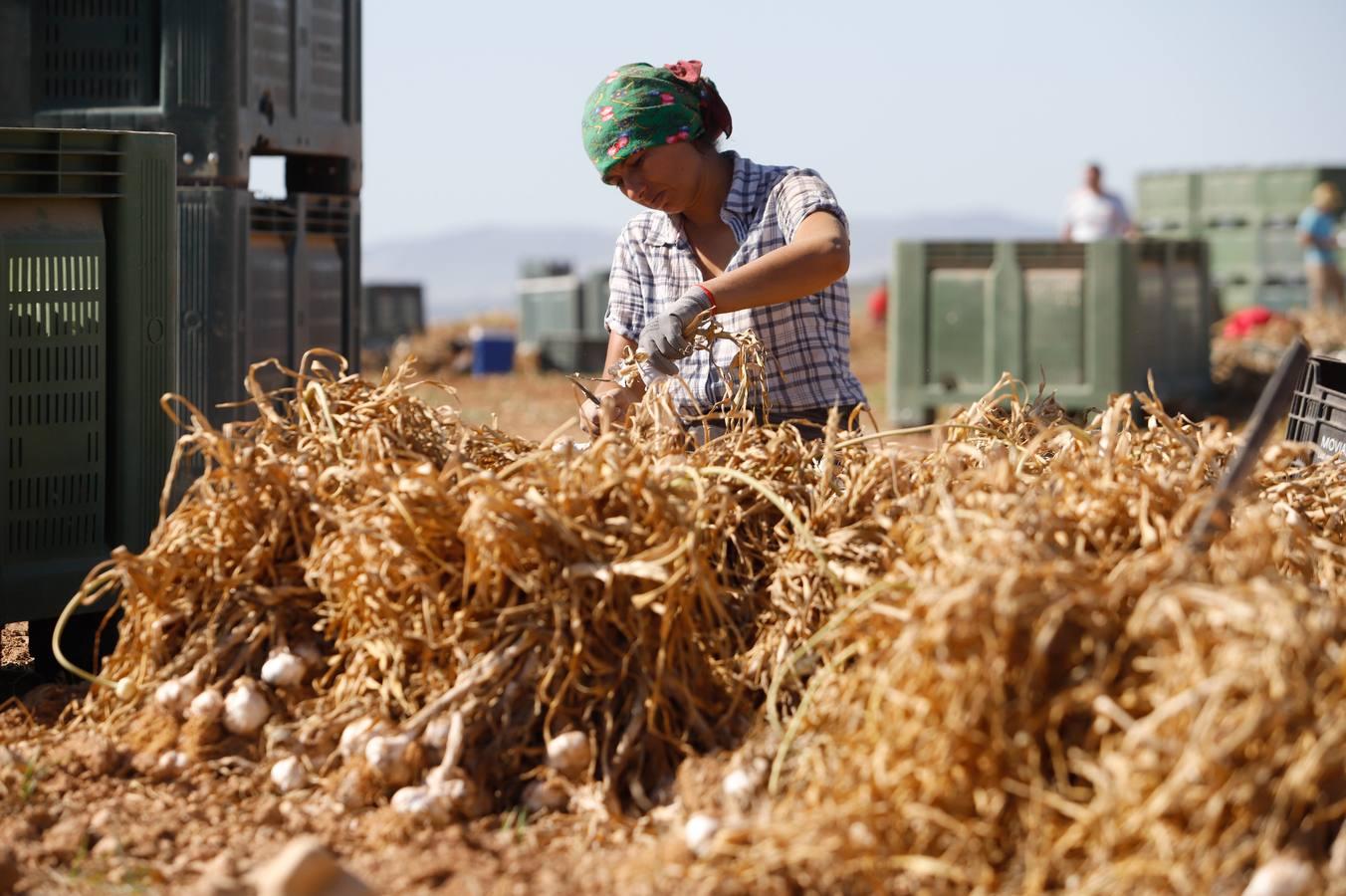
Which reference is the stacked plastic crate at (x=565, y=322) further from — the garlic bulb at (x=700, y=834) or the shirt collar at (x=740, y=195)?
the garlic bulb at (x=700, y=834)

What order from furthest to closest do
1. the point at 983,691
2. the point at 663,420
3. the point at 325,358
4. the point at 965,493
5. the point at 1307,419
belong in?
the point at 325,358 → the point at 1307,419 → the point at 663,420 → the point at 965,493 → the point at 983,691

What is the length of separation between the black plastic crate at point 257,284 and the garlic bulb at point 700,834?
11.5 feet

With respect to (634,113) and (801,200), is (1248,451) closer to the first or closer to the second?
(801,200)

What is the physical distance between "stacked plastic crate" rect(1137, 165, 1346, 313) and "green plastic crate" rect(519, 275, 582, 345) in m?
7.45

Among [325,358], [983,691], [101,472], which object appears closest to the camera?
[983,691]

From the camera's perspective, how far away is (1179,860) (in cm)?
207

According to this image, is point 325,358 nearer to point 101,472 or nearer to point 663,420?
point 101,472

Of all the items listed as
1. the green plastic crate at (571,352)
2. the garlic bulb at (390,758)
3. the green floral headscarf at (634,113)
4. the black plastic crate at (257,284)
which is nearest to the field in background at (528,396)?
the green plastic crate at (571,352)

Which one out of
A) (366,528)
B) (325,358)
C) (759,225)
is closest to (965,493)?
(366,528)

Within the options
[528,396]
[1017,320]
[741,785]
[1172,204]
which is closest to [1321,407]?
[741,785]

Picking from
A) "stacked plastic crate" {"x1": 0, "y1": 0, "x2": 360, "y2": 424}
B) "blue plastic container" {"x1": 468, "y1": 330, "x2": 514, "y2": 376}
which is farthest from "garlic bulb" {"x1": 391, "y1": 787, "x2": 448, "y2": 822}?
"blue plastic container" {"x1": 468, "y1": 330, "x2": 514, "y2": 376}

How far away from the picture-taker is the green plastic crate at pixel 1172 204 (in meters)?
20.7

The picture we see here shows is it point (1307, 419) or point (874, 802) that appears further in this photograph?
point (1307, 419)

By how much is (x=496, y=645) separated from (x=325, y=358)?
4002 mm
